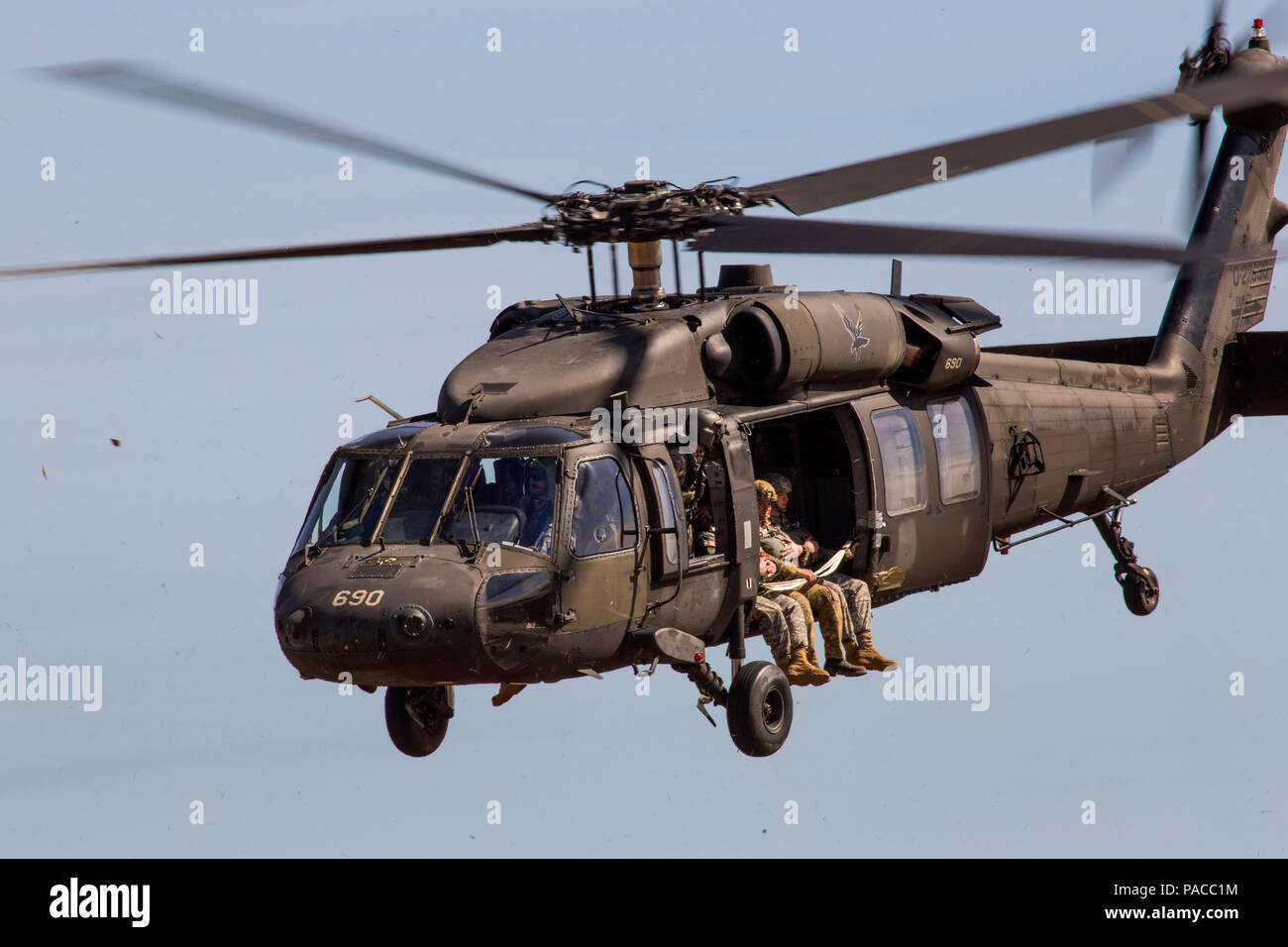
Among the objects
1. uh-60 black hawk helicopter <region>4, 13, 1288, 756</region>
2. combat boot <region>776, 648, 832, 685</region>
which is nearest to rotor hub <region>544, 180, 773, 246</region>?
Answer: uh-60 black hawk helicopter <region>4, 13, 1288, 756</region>

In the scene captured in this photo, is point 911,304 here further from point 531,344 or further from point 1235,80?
point 1235,80

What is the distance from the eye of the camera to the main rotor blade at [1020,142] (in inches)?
468

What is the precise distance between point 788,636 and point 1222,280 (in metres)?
9.30

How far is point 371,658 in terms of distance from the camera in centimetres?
1317

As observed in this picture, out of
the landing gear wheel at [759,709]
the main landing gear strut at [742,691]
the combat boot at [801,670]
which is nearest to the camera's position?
the main landing gear strut at [742,691]

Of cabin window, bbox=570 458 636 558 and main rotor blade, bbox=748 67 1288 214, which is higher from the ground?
main rotor blade, bbox=748 67 1288 214

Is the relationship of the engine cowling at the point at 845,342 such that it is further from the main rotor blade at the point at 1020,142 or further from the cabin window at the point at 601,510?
the main rotor blade at the point at 1020,142

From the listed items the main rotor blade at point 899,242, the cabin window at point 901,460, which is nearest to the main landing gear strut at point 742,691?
the cabin window at point 901,460

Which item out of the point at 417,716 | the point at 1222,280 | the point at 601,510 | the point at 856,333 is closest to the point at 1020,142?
the point at 856,333

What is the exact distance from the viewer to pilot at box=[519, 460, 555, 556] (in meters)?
13.7

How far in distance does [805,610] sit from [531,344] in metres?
3.25

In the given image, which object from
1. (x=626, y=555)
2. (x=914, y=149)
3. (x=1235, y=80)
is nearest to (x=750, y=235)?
(x=914, y=149)

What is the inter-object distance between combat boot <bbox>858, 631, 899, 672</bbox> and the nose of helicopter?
13.0ft

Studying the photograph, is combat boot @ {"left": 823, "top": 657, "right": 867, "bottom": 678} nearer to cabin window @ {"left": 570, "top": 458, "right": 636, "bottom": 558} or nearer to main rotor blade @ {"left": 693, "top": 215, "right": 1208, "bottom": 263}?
cabin window @ {"left": 570, "top": 458, "right": 636, "bottom": 558}
